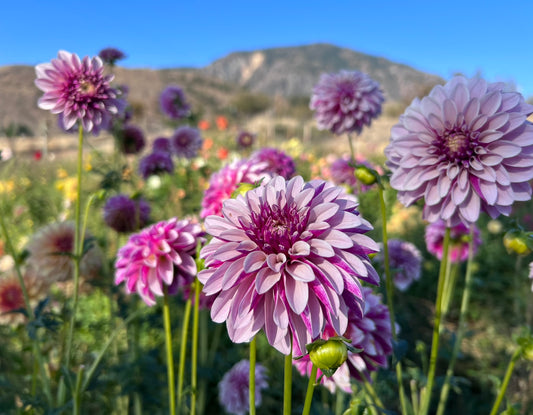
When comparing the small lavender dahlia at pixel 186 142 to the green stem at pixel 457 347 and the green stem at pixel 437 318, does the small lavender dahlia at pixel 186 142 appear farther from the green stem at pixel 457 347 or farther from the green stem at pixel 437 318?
the green stem at pixel 437 318

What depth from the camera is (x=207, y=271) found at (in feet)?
2.68

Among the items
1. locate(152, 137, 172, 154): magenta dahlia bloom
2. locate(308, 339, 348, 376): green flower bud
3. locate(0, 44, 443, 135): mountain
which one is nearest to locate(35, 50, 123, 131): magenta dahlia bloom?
locate(308, 339, 348, 376): green flower bud

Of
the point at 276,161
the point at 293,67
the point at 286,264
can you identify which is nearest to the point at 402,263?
the point at 276,161

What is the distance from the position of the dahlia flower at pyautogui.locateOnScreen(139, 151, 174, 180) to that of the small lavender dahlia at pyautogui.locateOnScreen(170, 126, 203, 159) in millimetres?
559

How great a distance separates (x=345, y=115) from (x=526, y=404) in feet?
7.52

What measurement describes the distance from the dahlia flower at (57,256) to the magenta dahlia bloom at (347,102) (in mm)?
1573

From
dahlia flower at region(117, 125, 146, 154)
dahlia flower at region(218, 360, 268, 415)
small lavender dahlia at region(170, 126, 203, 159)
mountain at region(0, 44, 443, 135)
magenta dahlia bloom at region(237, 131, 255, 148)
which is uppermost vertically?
mountain at region(0, 44, 443, 135)

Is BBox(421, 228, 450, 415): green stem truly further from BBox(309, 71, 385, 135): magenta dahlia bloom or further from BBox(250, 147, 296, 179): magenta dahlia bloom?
BBox(309, 71, 385, 135): magenta dahlia bloom

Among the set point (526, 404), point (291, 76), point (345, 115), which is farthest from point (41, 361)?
point (291, 76)

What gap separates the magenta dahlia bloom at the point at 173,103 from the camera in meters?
3.53

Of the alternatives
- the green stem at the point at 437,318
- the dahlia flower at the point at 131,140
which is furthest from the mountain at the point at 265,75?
the green stem at the point at 437,318

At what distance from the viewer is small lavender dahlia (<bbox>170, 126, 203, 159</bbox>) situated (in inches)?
131

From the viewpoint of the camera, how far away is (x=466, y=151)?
3.84 feet

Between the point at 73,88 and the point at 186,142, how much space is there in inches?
73.4
